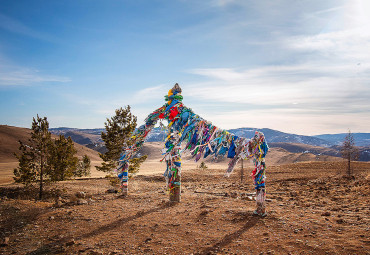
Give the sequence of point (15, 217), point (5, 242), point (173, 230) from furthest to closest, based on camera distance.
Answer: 1. point (15, 217)
2. point (173, 230)
3. point (5, 242)

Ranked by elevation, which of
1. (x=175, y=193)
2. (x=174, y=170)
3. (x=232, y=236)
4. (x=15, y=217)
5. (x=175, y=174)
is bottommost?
(x=15, y=217)

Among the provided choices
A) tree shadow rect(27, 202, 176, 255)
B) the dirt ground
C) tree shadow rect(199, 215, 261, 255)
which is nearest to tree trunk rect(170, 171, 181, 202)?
the dirt ground

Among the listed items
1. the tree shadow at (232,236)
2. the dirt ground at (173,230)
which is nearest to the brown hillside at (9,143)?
the dirt ground at (173,230)

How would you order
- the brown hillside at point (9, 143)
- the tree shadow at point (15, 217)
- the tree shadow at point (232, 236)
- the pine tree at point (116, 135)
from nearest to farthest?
the tree shadow at point (232, 236)
the tree shadow at point (15, 217)
the pine tree at point (116, 135)
the brown hillside at point (9, 143)

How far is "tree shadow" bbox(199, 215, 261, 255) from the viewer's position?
5720 mm

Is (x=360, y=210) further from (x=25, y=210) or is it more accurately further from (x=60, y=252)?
(x=25, y=210)

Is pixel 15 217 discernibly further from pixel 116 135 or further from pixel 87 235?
pixel 116 135

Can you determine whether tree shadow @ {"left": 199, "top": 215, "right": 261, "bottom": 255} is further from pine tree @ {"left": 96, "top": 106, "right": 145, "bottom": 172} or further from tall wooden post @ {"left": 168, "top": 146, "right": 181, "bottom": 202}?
pine tree @ {"left": 96, "top": 106, "right": 145, "bottom": 172}

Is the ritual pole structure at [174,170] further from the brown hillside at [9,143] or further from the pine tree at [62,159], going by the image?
the brown hillside at [9,143]

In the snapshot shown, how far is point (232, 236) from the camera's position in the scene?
635 cm

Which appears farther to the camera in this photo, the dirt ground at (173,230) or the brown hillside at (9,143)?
the brown hillside at (9,143)

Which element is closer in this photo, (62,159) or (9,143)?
(62,159)

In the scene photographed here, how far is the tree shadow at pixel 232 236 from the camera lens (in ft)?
18.8

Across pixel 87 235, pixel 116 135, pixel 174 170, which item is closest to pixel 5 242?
pixel 87 235
